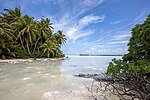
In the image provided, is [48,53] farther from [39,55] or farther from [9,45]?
[9,45]

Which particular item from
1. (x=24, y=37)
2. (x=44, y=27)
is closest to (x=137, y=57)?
(x=24, y=37)

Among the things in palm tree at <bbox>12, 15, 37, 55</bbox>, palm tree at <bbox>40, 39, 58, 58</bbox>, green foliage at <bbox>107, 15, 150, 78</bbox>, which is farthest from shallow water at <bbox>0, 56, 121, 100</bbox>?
palm tree at <bbox>40, 39, 58, 58</bbox>

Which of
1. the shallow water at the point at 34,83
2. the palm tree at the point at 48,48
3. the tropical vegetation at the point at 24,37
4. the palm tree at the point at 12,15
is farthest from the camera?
the palm tree at the point at 48,48

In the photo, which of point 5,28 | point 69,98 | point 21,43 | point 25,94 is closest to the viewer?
point 69,98

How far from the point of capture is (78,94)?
7.21 metres

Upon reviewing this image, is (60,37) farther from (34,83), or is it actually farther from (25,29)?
(34,83)

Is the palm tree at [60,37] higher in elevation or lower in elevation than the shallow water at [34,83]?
higher

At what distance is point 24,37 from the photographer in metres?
34.1

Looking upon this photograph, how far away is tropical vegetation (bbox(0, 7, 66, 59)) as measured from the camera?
3050cm

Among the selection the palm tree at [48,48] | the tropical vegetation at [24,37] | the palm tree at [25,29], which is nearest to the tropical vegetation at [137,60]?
the tropical vegetation at [24,37]

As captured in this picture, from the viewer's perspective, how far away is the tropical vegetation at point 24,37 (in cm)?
3050

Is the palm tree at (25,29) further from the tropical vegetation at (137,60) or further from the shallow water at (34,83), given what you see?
the tropical vegetation at (137,60)

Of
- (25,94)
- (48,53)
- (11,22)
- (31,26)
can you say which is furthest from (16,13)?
(25,94)

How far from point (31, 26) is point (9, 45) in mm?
5724
